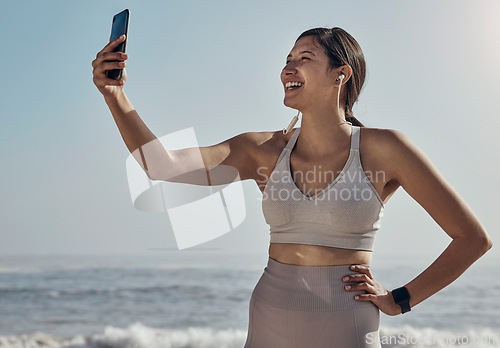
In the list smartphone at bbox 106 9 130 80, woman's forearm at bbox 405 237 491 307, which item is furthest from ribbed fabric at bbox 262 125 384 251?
smartphone at bbox 106 9 130 80

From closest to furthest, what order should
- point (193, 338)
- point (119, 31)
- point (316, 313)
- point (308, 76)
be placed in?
1. point (119, 31)
2. point (316, 313)
3. point (308, 76)
4. point (193, 338)

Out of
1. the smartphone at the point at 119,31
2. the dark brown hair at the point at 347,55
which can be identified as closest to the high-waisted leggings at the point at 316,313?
the dark brown hair at the point at 347,55

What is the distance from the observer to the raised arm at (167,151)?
62.7 inches

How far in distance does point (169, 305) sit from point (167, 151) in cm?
1085

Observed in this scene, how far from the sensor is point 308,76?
1979 millimetres

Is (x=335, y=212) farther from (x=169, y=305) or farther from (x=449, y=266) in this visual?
(x=169, y=305)

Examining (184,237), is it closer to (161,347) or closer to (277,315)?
(277,315)

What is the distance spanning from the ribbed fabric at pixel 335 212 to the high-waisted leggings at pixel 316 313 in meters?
0.10

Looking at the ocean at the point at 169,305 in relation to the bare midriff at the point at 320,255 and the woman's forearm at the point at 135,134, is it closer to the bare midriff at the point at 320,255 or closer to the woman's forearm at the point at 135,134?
the bare midriff at the point at 320,255

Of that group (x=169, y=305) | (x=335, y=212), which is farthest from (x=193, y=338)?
(x=335, y=212)

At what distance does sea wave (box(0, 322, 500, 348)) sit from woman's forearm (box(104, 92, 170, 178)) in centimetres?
761

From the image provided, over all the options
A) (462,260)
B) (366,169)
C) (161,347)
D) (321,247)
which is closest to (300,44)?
(366,169)

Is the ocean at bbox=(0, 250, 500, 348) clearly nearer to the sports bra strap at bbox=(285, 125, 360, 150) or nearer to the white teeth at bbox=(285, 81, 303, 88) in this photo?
the sports bra strap at bbox=(285, 125, 360, 150)

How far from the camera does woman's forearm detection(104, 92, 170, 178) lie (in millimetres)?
1687
